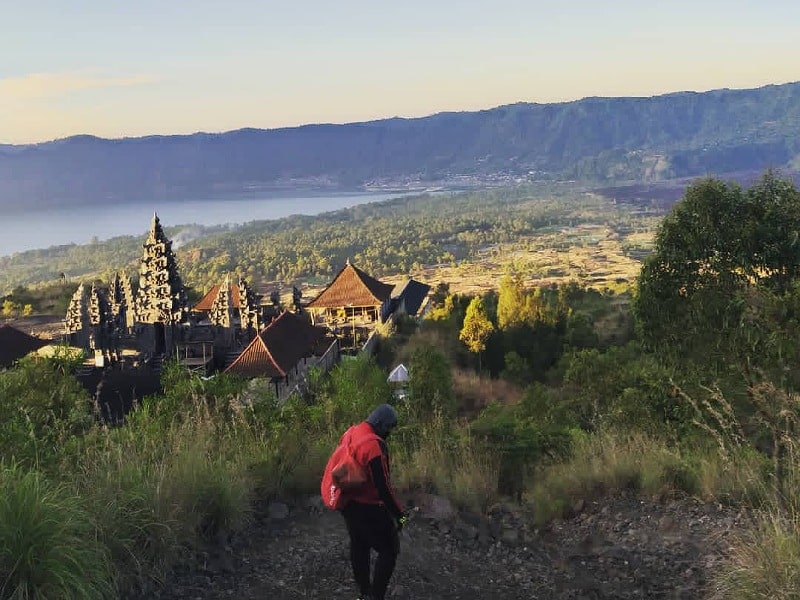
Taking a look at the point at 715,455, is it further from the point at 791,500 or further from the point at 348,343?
the point at 348,343

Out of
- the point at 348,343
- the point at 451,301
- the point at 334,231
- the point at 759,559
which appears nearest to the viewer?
the point at 759,559

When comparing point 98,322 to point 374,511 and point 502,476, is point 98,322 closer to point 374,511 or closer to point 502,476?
point 502,476

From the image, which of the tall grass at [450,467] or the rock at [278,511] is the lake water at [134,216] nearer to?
the tall grass at [450,467]

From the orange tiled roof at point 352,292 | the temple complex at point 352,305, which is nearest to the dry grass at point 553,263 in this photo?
the orange tiled roof at point 352,292

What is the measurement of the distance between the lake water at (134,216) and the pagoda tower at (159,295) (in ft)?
312

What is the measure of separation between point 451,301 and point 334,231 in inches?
3113

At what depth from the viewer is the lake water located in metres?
125

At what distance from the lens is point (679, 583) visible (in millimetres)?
4496

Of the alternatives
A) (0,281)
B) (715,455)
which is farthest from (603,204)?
Answer: (715,455)

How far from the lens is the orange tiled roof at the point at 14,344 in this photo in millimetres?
17984

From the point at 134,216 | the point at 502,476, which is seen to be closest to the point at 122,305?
the point at 502,476

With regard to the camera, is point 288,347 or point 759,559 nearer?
point 759,559

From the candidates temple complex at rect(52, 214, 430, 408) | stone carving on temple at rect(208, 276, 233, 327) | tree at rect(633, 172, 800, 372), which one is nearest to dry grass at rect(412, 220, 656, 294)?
temple complex at rect(52, 214, 430, 408)

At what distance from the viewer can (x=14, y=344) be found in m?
18.6
